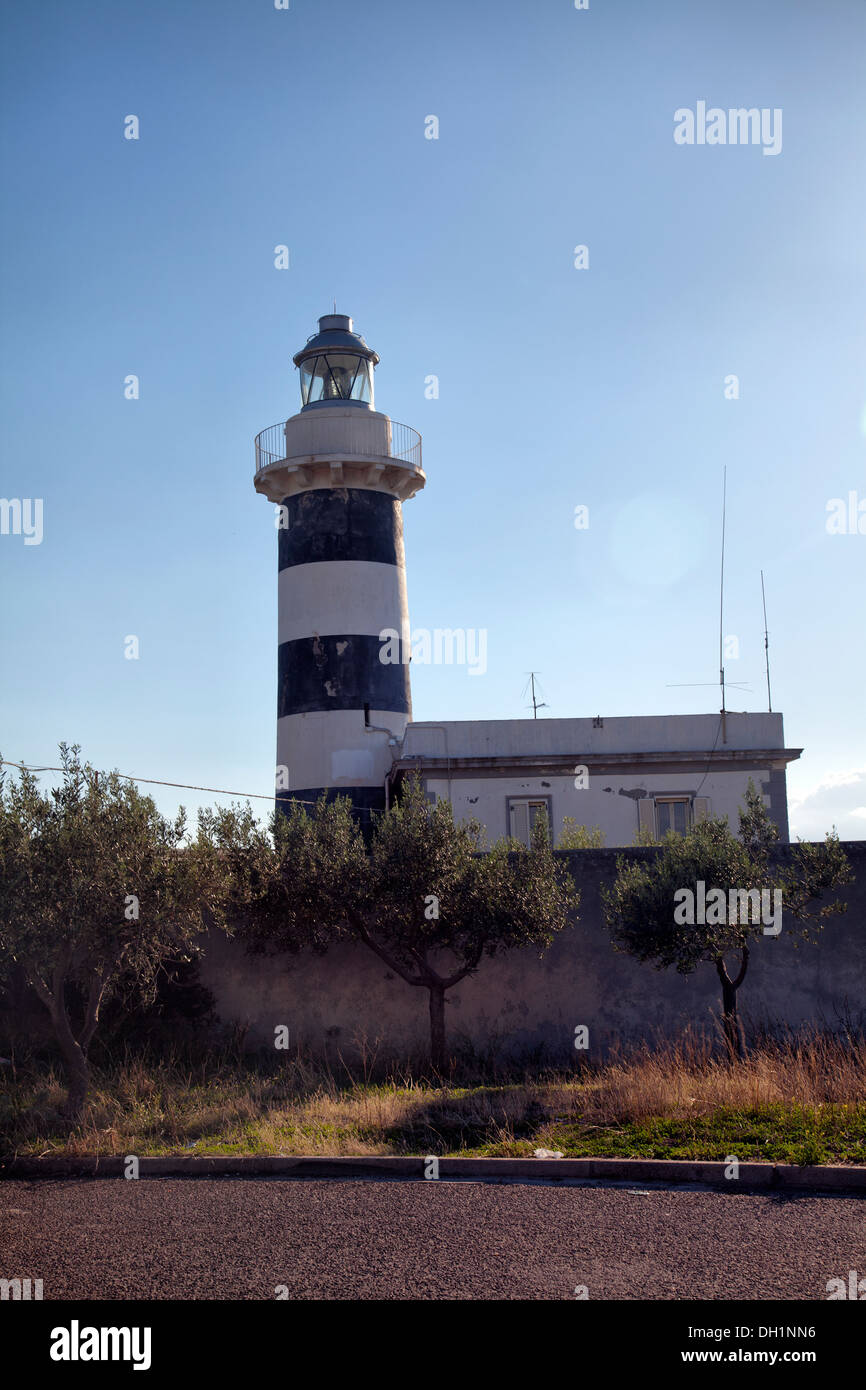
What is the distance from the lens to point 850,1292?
6.67 m

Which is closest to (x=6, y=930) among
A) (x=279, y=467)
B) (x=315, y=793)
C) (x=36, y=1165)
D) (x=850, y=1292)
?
(x=36, y=1165)

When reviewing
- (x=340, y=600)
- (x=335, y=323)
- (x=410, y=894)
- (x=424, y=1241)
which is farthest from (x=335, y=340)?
(x=424, y=1241)

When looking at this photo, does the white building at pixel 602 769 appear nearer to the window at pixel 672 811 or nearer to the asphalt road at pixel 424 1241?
the window at pixel 672 811

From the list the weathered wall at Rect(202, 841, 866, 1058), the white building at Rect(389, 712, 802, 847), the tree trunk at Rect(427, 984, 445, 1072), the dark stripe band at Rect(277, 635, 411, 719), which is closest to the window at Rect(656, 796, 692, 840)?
the white building at Rect(389, 712, 802, 847)

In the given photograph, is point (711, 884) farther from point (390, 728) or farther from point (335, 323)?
point (335, 323)

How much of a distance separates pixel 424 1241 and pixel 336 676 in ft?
60.7

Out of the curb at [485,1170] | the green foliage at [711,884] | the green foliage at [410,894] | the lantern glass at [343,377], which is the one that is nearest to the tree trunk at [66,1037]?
the curb at [485,1170]

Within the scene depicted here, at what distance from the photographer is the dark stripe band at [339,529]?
26438 mm

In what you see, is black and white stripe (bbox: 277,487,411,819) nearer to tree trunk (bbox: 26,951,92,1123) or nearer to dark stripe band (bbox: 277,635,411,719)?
dark stripe band (bbox: 277,635,411,719)

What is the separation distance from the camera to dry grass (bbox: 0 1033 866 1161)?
34.5ft

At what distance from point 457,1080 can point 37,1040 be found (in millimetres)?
5610

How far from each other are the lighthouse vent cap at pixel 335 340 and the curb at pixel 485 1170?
21.8 metres

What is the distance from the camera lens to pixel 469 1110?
1191 cm
